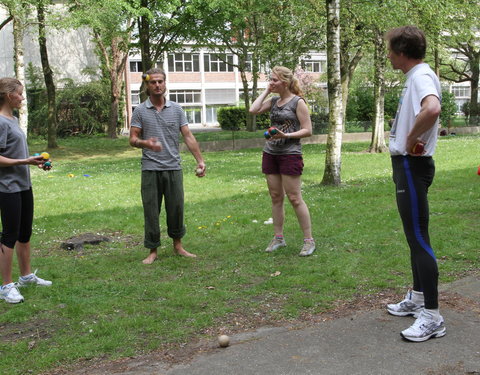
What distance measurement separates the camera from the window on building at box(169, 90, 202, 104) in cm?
6034

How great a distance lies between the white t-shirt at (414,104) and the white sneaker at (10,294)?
142 inches

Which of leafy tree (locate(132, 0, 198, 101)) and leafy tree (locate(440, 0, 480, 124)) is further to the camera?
leafy tree (locate(132, 0, 198, 101))

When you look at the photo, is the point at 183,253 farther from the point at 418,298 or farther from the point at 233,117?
the point at 233,117

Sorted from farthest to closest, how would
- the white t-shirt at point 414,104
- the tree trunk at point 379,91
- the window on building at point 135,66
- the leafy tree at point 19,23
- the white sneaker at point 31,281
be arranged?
the window on building at point 135,66 < the tree trunk at point 379,91 < the leafy tree at point 19,23 < the white sneaker at point 31,281 < the white t-shirt at point 414,104

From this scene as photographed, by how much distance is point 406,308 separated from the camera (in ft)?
14.2

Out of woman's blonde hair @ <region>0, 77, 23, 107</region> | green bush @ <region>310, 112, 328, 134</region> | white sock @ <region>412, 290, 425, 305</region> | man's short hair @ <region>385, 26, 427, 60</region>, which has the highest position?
man's short hair @ <region>385, 26, 427, 60</region>

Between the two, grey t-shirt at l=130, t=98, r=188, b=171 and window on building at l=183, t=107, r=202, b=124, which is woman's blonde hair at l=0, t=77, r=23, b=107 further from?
window on building at l=183, t=107, r=202, b=124

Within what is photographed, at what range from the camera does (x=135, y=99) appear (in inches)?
2325

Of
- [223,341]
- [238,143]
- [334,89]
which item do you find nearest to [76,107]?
[238,143]

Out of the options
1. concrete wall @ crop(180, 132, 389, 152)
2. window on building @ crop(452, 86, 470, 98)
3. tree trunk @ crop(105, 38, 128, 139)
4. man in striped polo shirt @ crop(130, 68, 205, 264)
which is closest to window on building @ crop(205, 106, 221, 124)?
tree trunk @ crop(105, 38, 128, 139)

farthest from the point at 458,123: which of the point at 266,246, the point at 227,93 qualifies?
the point at 266,246

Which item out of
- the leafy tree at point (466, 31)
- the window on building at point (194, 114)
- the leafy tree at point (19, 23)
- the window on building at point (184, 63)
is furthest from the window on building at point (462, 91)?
the leafy tree at point (19, 23)

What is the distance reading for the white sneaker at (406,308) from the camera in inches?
168

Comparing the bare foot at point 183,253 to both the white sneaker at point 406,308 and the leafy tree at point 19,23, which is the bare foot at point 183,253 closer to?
the white sneaker at point 406,308
